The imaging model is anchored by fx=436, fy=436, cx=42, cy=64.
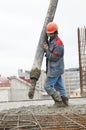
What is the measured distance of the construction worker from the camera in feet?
26.7

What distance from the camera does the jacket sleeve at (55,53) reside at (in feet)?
26.6

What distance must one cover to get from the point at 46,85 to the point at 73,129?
11.8ft

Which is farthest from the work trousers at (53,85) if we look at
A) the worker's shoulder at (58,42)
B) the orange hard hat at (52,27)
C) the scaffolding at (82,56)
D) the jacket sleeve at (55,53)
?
the scaffolding at (82,56)

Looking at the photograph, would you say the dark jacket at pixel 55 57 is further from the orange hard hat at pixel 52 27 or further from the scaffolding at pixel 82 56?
the scaffolding at pixel 82 56

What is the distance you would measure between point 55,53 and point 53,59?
5.0 inches

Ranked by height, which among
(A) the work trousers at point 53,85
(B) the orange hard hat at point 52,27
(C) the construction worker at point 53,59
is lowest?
(A) the work trousers at point 53,85

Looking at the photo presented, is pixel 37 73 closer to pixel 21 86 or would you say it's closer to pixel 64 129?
pixel 64 129

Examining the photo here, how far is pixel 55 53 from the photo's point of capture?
26.7 ft

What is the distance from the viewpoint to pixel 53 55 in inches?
320

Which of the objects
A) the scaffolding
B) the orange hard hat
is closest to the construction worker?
the orange hard hat

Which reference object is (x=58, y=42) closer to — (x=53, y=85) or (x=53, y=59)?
(x=53, y=59)

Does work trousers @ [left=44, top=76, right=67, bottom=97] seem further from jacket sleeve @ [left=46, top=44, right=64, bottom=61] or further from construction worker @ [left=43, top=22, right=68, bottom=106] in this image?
jacket sleeve @ [left=46, top=44, right=64, bottom=61]

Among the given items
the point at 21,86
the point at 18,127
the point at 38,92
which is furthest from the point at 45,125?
the point at 21,86

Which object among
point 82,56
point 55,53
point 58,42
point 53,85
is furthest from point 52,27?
point 82,56
